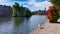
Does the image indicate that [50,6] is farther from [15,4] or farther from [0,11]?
[0,11]

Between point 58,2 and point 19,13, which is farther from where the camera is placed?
point 19,13

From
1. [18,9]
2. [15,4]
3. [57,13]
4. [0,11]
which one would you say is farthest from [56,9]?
[0,11]

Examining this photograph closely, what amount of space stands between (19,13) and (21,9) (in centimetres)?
252

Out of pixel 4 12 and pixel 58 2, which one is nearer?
pixel 58 2

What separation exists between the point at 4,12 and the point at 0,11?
12.5ft

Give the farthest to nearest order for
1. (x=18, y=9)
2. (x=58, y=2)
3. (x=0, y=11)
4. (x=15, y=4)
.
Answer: (x=0, y=11) → (x=15, y=4) → (x=18, y=9) → (x=58, y=2)

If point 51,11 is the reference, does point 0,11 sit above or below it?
below

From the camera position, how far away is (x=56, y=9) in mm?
28219

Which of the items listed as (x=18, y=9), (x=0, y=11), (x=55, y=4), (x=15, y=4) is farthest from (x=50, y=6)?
(x=0, y=11)

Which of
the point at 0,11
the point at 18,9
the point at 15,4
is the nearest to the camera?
the point at 18,9

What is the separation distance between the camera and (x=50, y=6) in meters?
28.7

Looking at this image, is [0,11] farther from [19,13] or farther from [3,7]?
[19,13]

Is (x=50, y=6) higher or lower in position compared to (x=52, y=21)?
higher

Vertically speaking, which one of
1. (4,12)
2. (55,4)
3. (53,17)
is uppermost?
(55,4)
